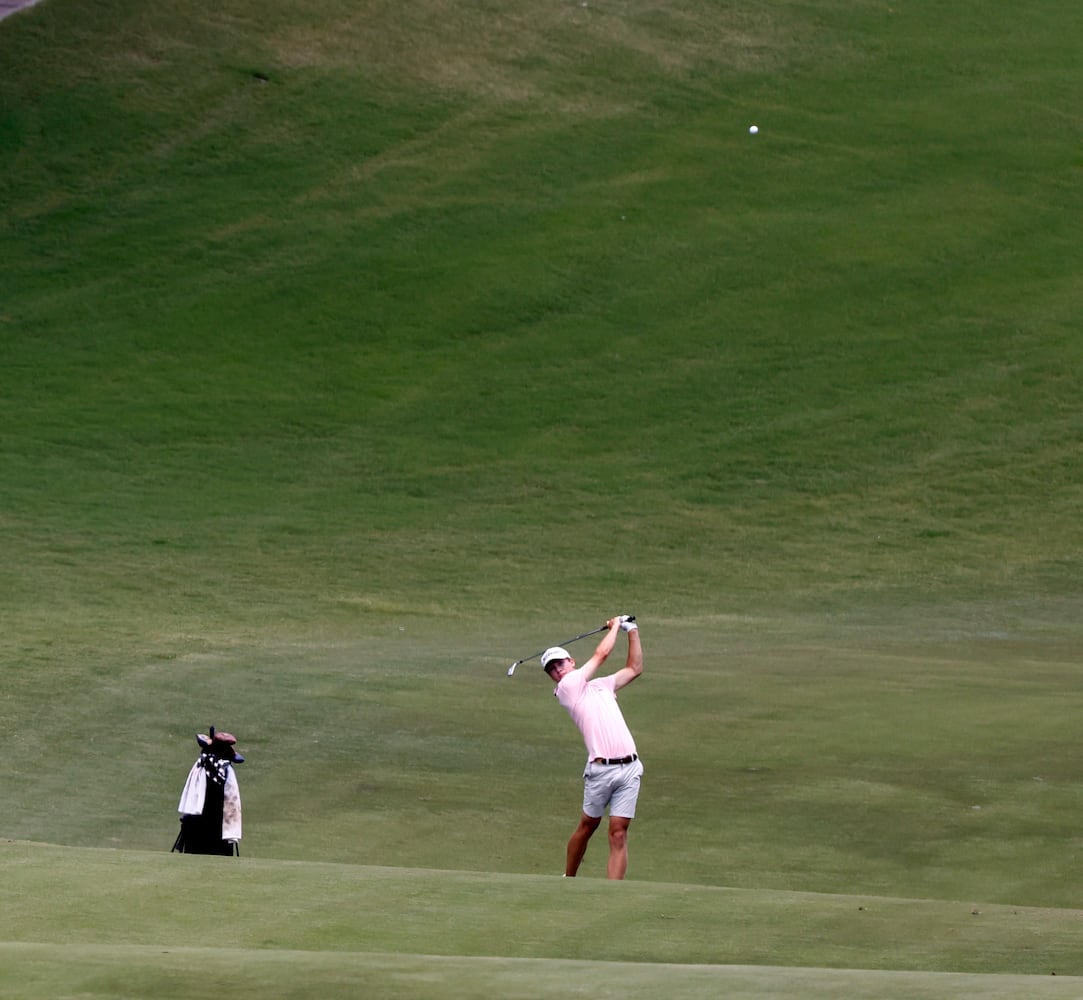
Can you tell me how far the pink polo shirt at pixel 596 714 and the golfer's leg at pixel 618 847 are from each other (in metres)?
0.47

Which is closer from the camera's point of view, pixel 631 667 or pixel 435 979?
pixel 435 979

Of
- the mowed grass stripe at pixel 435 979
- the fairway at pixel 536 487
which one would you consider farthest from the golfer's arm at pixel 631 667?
the mowed grass stripe at pixel 435 979

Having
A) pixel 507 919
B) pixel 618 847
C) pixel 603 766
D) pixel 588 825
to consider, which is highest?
pixel 603 766

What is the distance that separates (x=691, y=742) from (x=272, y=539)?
1382 centimetres

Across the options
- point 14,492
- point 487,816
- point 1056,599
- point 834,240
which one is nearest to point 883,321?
point 834,240

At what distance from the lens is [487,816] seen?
15.4 m

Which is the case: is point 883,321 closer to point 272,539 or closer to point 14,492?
point 272,539

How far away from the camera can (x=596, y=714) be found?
12.7 metres

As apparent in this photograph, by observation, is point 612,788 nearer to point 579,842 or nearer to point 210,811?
point 579,842

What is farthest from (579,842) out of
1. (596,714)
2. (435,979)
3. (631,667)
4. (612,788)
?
(435,979)

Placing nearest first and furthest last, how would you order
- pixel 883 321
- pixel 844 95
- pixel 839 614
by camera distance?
1. pixel 839 614
2. pixel 883 321
3. pixel 844 95

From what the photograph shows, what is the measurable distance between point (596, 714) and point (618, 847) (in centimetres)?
93

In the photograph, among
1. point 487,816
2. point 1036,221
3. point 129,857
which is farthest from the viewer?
point 1036,221

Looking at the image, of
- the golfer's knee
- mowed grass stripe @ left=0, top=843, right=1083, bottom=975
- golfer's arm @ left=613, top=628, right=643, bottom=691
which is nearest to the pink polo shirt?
golfer's arm @ left=613, top=628, right=643, bottom=691
